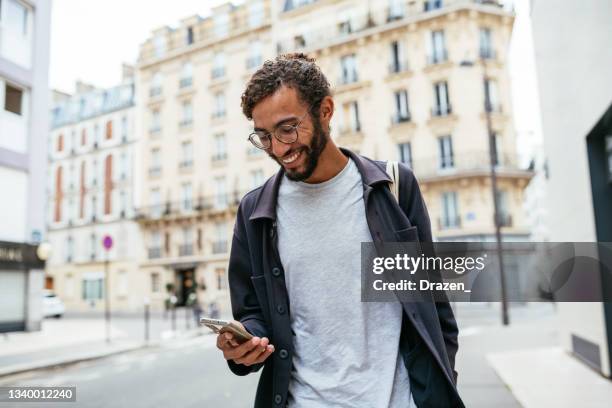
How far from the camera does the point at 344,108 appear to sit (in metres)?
23.4

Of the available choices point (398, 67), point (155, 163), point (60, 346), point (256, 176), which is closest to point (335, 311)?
point (60, 346)

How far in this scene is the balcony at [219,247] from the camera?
86.8 ft

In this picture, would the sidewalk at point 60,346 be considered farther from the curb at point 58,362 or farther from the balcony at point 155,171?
the balcony at point 155,171

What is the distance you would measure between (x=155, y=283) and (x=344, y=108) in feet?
46.1

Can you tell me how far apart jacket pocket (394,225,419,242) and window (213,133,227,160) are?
25208mm

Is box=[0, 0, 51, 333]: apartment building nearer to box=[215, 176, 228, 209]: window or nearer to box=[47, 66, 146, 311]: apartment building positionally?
box=[215, 176, 228, 209]: window

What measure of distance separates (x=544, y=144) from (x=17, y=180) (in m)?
9.46

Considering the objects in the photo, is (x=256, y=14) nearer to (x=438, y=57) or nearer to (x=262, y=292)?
(x=438, y=57)

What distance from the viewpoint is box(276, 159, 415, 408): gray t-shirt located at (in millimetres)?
1387

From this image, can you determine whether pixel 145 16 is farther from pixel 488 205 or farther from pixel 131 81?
pixel 131 81

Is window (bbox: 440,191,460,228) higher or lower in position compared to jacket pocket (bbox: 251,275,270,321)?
higher

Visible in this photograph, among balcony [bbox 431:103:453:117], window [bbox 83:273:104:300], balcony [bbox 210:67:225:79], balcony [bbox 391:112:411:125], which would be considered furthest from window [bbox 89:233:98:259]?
balcony [bbox 431:103:453:117]

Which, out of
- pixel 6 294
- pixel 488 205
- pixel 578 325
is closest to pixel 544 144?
pixel 578 325

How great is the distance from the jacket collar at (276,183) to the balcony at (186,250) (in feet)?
87.0
